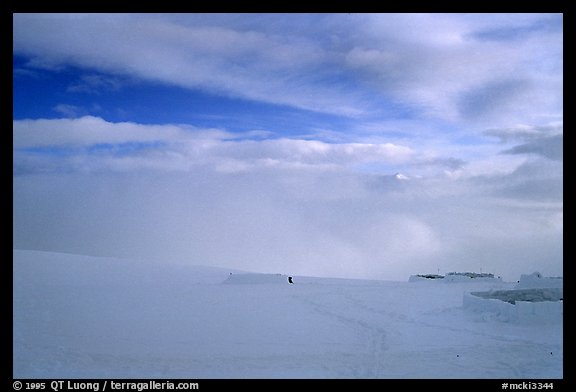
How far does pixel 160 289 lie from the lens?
28.2 metres

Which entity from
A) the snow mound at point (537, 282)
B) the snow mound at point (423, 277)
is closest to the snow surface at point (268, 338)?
the snow mound at point (537, 282)

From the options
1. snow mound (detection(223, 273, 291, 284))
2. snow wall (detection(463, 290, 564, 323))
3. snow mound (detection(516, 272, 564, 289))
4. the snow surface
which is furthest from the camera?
snow mound (detection(223, 273, 291, 284))

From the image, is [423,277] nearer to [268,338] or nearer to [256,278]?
[256,278]

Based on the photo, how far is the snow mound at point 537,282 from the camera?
27706 mm

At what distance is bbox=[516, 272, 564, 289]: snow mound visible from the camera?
27706mm

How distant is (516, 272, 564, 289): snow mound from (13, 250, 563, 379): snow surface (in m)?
8.41

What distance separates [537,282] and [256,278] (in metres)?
18.9

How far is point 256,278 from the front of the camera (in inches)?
1383

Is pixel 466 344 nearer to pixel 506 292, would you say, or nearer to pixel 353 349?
pixel 353 349

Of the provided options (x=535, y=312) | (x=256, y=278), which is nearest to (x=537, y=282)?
(x=535, y=312)

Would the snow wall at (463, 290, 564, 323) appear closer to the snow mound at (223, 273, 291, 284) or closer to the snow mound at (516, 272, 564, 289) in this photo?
the snow mound at (516, 272, 564, 289)

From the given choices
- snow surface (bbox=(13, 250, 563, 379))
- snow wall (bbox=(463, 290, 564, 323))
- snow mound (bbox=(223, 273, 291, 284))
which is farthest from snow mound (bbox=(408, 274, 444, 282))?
snow wall (bbox=(463, 290, 564, 323))

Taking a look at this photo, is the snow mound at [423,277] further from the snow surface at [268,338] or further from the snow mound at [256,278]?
the snow surface at [268,338]
